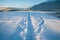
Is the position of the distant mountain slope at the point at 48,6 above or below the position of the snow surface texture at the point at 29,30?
above

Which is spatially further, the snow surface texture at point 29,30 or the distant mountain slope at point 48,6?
the distant mountain slope at point 48,6

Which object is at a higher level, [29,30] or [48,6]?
[48,6]

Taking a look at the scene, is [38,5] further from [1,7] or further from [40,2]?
[1,7]

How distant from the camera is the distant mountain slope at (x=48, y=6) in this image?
7.64 meters

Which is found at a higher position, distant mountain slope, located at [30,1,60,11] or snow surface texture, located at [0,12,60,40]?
distant mountain slope, located at [30,1,60,11]

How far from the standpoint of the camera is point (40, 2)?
25.1 feet

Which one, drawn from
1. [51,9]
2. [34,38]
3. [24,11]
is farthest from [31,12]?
[34,38]

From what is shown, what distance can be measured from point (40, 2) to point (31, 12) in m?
1.19

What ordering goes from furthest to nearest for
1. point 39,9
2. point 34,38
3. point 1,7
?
point 39,9 → point 1,7 → point 34,38

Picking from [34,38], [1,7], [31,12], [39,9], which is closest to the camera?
[34,38]

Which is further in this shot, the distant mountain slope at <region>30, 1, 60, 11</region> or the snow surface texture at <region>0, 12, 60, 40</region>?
the distant mountain slope at <region>30, 1, 60, 11</region>

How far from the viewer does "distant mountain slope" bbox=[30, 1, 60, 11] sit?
301 inches

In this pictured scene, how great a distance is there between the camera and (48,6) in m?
7.87

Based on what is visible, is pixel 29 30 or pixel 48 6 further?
pixel 48 6
